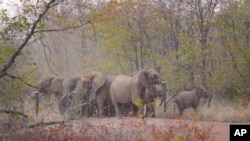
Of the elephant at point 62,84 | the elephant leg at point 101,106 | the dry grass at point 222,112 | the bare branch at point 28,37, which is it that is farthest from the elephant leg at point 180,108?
the bare branch at point 28,37

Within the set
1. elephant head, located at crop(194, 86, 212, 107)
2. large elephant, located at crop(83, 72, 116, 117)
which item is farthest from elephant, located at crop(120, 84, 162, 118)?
elephant head, located at crop(194, 86, 212, 107)

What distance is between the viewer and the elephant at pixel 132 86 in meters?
18.5

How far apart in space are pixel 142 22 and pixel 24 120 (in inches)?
553

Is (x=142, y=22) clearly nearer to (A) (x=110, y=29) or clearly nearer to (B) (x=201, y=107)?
(A) (x=110, y=29)

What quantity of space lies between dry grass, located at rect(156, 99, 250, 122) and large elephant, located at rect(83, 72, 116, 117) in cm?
200

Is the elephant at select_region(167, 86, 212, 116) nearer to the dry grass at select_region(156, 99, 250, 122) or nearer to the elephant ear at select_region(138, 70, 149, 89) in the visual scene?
the dry grass at select_region(156, 99, 250, 122)

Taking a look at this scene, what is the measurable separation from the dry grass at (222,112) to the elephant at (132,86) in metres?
1.34

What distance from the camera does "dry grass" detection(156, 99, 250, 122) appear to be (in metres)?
17.2

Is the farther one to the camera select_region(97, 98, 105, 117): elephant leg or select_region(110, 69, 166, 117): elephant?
select_region(97, 98, 105, 117): elephant leg

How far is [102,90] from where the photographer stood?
20.5 metres

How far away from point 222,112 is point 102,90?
499cm

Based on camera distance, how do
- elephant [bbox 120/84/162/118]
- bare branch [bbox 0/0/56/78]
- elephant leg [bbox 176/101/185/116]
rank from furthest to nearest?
1. elephant leg [bbox 176/101/185/116]
2. elephant [bbox 120/84/162/118]
3. bare branch [bbox 0/0/56/78]

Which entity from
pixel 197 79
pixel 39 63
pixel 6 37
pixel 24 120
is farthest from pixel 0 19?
pixel 39 63

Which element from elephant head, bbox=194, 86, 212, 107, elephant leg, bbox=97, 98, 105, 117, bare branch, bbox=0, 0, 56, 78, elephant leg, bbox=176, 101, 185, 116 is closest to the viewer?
bare branch, bbox=0, 0, 56, 78
